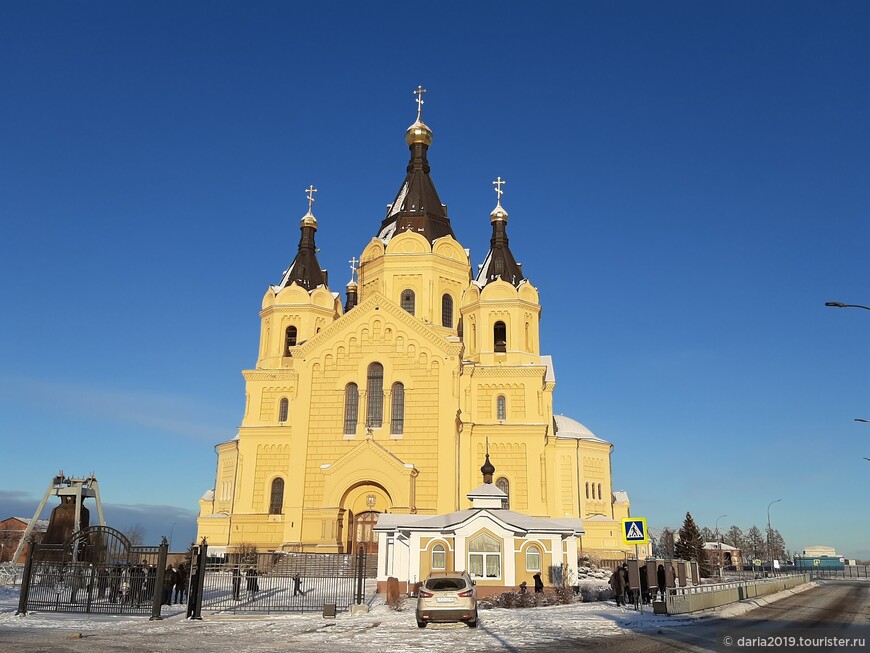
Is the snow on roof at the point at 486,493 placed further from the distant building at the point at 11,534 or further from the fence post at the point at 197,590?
the distant building at the point at 11,534

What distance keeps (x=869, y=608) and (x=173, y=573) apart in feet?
75.5

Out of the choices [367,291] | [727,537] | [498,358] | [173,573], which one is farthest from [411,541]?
[727,537]

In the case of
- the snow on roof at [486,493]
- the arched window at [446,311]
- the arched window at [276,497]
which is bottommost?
the snow on roof at [486,493]

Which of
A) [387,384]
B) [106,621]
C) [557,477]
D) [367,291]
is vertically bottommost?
[106,621]

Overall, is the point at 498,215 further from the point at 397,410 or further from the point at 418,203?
the point at 397,410

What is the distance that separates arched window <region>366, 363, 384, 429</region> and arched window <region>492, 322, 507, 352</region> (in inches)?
318

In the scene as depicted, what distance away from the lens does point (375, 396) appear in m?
Answer: 42.9

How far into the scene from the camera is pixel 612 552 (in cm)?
4841

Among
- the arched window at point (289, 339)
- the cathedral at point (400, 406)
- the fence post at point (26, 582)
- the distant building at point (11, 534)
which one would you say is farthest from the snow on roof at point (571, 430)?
the distant building at point (11, 534)

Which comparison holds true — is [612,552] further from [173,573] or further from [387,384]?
[173,573]

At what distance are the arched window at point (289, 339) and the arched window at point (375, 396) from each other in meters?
6.86

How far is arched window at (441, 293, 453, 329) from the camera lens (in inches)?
1893

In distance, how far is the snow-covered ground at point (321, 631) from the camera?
1421cm

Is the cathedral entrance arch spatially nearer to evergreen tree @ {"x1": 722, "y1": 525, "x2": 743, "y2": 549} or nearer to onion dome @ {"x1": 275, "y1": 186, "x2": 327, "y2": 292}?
onion dome @ {"x1": 275, "y1": 186, "x2": 327, "y2": 292}
